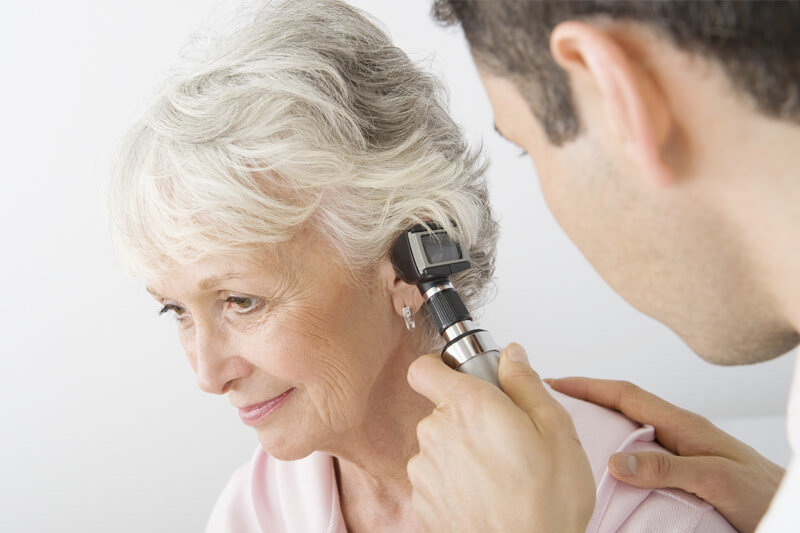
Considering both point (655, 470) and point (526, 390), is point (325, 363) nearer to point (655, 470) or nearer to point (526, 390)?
point (526, 390)

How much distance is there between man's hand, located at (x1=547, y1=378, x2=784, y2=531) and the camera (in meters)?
1.27

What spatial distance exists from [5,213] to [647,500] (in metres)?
1.96

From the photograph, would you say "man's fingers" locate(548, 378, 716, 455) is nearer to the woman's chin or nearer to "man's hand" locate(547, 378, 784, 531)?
"man's hand" locate(547, 378, 784, 531)

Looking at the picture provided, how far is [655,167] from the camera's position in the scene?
0.73m

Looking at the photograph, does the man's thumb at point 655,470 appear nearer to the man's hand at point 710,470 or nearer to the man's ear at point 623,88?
the man's hand at point 710,470

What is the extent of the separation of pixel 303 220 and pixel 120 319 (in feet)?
4.37

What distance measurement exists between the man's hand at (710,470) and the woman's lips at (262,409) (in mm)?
567

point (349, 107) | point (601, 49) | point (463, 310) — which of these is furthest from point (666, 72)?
point (349, 107)

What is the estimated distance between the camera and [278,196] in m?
1.30

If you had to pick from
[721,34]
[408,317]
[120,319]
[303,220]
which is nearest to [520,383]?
[408,317]

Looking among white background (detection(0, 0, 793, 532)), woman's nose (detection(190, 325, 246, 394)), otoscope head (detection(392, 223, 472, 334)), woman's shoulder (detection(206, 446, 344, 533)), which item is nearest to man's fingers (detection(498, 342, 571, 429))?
otoscope head (detection(392, 223, 472, 334))

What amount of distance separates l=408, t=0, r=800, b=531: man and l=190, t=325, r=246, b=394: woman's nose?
19.6 inches

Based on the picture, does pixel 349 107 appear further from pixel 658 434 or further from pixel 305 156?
pixel 658 434

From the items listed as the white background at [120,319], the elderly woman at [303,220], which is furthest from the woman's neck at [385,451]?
the white background at [120,319]
